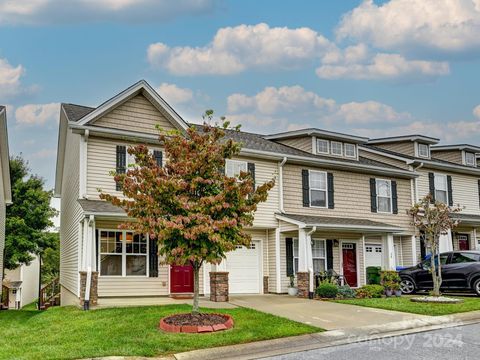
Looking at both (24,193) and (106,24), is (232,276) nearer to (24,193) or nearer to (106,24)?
(106,24)

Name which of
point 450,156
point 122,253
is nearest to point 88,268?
point 122,253

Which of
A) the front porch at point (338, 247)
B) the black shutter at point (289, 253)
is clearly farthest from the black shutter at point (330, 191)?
the black shutter at point (289, 253)

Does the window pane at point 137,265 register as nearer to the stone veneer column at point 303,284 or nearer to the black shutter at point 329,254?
the stone veneer column at point 303,284

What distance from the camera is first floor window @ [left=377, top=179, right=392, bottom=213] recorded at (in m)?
22.5

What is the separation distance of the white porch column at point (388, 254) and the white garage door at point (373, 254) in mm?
2138

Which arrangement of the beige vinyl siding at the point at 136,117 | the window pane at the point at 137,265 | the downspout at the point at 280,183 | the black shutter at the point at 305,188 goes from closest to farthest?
1. the beige vinyl siding at the point at 136,117
2. the window pane at the point at 137,265
3. the downspout at the point at 280,183
4. the black shutter at the point at 305,188

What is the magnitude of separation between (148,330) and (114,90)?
9939 mm

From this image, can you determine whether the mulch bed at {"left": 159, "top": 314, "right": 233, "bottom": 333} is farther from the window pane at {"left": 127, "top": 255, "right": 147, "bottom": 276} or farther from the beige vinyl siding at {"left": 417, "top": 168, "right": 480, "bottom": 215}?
the beige vinyl siding at {"left": 417, "top": 168, "right": 480, "bottom": 215}

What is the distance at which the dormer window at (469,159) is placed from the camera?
26688 mm

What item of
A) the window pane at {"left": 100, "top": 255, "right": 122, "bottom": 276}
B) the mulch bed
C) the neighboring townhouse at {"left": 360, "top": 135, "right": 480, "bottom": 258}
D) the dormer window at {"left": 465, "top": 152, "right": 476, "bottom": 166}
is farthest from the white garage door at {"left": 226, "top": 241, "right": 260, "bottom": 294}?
the dormer window at {"left": 465, "top": 152, "right": 476, "bottom": 166}

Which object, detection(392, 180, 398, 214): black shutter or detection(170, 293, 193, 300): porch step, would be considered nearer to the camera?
→ detection(170, 293, 193, 300): porch step

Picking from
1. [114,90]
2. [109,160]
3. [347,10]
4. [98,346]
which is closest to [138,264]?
[109,160]

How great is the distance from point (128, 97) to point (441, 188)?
53.8 feet

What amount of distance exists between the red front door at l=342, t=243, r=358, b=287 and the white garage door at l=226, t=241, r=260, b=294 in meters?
4.16
